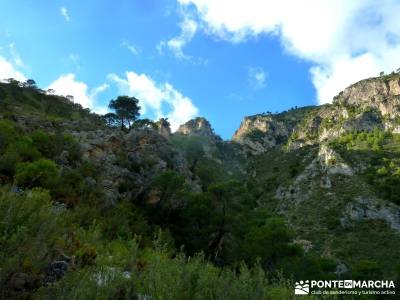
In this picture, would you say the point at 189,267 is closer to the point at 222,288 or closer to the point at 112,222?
the point at 222,288

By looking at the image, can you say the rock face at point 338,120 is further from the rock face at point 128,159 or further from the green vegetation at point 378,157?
the rock face at point 128,159

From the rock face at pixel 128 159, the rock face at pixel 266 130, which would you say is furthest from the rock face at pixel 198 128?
the rock face at pixel 128 159

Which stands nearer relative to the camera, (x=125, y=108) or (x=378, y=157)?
(x=125, y=108)

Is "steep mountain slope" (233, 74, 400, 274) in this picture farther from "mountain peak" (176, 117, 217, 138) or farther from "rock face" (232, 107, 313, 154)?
"mountain peak" (176, 117, 217, 138)

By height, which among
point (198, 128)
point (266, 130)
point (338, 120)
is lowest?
point (198, 128)

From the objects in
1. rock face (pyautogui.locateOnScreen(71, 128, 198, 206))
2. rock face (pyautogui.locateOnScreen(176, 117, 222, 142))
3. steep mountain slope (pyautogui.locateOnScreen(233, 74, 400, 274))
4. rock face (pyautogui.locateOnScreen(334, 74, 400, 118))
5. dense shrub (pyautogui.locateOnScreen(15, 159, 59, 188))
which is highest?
rock face (pyautogui.locateOnScreen(334, 74, 400, 118))

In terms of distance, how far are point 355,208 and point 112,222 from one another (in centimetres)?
5307

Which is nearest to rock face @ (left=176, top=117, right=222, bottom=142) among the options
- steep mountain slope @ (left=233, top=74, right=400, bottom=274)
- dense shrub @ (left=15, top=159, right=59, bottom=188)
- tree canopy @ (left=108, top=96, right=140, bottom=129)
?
steep mountain slope @ (left=233, top=74, right=400, bottom=274)

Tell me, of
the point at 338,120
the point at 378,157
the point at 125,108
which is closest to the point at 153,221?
the point at 125,108

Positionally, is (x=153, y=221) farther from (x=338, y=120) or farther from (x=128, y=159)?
(x=338, y=120)

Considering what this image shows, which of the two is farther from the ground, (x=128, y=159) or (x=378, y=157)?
(x=378, y=157)

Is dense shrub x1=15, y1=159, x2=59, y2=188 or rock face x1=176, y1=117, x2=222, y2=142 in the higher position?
rock face x1=176, y1=117, x2=222, y2=142

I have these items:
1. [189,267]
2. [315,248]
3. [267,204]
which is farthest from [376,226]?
[189,267]

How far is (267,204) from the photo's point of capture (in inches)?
2963
